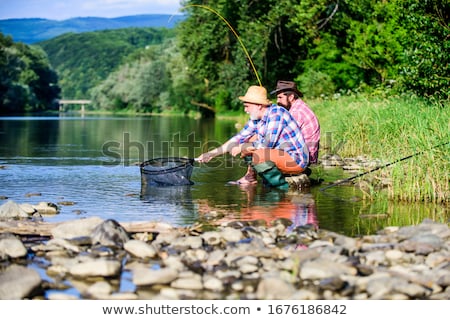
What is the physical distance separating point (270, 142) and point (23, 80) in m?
90.7

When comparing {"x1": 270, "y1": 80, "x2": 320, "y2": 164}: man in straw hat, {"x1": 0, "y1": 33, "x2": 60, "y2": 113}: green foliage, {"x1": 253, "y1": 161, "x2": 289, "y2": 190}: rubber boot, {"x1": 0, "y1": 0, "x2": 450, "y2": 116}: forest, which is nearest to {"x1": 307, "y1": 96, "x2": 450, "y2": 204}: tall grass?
{"x1": 270, "y1": 80, "x2": 320, "y2": 164}: man in straw hat

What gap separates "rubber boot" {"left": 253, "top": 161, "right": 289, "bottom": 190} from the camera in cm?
975

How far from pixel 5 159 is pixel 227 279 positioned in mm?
10784

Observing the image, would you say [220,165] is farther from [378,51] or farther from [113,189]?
[378,51]

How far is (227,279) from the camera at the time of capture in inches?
205

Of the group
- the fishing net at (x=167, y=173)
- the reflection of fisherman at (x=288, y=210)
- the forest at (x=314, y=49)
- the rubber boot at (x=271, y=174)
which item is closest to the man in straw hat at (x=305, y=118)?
the rubber boot at (x=271, y=174)

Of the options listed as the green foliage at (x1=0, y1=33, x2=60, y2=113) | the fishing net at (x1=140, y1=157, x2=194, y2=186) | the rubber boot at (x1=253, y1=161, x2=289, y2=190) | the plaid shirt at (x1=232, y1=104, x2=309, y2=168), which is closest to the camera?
the plaid shirt at (x1=232, y1=104, x2=309, y2=168)

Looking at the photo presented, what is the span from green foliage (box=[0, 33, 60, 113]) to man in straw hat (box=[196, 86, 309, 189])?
67397 millimetres

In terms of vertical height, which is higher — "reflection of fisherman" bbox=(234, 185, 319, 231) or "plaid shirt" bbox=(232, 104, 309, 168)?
"plaid shirt" bbox=(232, 104, 309, 168)

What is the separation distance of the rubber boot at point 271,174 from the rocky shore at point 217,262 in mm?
2685

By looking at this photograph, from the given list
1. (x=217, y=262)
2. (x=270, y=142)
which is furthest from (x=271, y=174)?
(x=217, y=262)

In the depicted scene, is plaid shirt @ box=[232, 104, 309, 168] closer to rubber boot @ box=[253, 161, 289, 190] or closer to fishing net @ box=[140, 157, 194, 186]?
rubber boot @ box=[253, 161, 289, 190]

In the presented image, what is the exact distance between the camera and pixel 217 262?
5633 mm

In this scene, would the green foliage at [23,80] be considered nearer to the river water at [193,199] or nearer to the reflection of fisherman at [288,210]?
the river water at [193,199]
